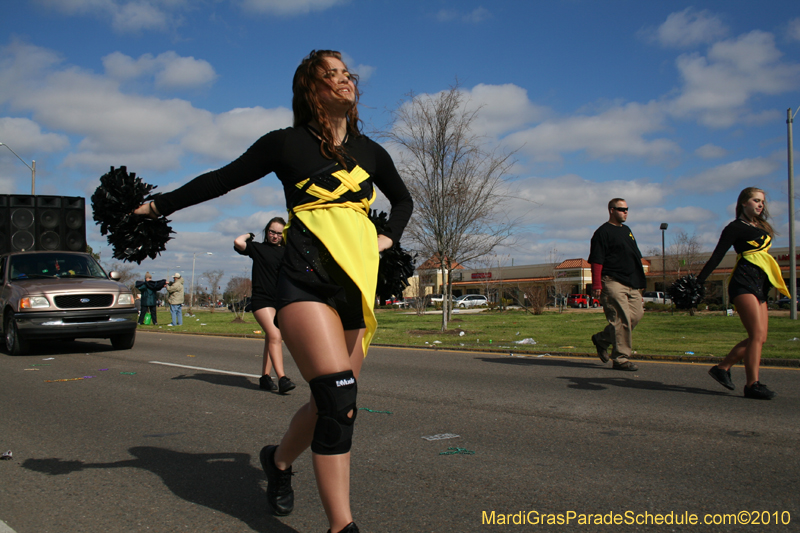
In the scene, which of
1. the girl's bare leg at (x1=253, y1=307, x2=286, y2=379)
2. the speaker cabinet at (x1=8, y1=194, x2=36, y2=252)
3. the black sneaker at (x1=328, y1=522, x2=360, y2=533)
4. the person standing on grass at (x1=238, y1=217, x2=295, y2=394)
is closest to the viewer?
the black sneaker at (x1=328, y1=522, x2=360, y2=533)

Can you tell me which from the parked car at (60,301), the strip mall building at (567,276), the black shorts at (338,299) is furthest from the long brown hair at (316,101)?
the strip mall building at (567,276)

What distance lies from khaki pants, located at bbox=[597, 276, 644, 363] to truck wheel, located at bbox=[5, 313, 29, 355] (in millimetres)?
9675

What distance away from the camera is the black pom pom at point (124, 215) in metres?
2.92

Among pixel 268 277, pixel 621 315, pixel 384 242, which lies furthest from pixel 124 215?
pixel 621 315

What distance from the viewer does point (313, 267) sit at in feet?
7.84

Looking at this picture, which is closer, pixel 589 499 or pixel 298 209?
pixel 298 209

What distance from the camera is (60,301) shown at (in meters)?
10.7

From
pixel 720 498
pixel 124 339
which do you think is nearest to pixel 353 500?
pixel 720 498

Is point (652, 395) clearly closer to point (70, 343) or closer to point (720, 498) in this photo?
point (720, 498)

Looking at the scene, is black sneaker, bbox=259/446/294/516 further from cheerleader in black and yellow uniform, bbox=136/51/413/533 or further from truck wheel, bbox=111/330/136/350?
truck wheel, bbox=111/330/136/350

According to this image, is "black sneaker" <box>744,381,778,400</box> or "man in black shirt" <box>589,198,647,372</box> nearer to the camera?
"black sneaker" <box>744,381,778,400</box>

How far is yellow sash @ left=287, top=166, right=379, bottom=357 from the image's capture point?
7.85 ft

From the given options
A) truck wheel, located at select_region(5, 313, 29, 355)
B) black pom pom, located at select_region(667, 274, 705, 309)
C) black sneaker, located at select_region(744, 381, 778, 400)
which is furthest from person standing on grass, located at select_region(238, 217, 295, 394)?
truck wheel, located at select_region(5, 313, 29, 355)

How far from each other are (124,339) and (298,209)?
34.9ft
